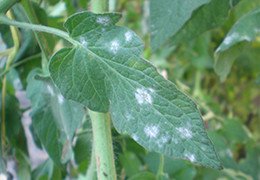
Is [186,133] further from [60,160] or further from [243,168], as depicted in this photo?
[243,168]

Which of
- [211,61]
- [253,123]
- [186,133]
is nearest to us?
[186,133]

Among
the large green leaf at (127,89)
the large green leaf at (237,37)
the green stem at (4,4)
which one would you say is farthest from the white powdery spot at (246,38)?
the green stem at (4,4)

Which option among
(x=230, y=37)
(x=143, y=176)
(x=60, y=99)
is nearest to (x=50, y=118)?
(x=60, y=99)

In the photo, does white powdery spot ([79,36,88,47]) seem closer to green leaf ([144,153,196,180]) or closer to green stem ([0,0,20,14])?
green stem ([0,0,20,14])

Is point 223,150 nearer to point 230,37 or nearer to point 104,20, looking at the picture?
point 230,37

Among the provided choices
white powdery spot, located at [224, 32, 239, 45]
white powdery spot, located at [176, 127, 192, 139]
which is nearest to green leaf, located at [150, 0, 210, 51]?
white powdery spot, located at [224, 32, 239, 45]

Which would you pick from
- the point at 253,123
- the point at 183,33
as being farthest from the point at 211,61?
the point at 183,33

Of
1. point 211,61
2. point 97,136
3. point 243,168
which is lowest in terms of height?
point 243,168

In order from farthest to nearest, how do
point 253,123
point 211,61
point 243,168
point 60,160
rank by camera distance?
point 253,123
point 211,61
point 243,168
point 60,160
